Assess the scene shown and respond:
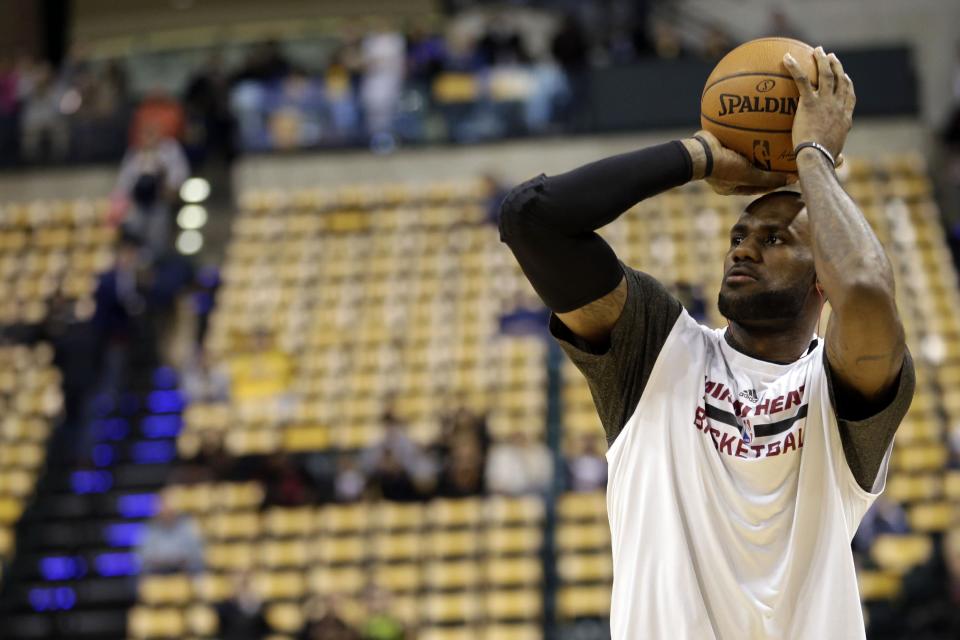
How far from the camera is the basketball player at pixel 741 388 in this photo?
254 cm

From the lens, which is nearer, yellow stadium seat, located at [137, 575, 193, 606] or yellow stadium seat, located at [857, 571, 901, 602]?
yellow stadium seat, located at [857, 571, 901, 602]

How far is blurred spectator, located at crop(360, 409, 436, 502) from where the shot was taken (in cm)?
1148

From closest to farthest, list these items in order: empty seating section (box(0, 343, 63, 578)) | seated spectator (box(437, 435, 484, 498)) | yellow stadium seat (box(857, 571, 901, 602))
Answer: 1. yellow stadium seat (box(857, 571, 901, 602))
2. seated spectator (box(437, 435, 484, 498))
3. empty seating section (box(0, 343, 63, 578))

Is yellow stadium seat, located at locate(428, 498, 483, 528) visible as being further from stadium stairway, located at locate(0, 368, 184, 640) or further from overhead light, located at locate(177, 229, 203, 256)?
overhead light, located at locate(177, 229, 203, 256)

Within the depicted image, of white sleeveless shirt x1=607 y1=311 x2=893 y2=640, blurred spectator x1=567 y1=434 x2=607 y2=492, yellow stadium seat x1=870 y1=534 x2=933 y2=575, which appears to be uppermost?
blurred spectator x1=567 y1=434 x2=607 y2=492

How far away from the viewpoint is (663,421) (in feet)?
8.83

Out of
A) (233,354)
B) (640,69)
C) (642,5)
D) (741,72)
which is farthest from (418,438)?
(741,72)

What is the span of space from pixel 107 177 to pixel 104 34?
17.2 feet

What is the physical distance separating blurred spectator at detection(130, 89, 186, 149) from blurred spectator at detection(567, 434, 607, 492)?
7112mm

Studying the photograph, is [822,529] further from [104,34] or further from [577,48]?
[104,34]

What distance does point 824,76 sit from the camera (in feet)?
8.97

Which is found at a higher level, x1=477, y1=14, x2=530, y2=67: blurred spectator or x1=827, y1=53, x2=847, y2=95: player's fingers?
x1=477, y1=14, x2=530, y2=67: blurred spectator

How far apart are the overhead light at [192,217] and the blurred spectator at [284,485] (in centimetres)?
461

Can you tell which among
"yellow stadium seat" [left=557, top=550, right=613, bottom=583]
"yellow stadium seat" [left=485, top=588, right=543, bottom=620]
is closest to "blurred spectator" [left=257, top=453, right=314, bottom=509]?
"yellow stadium seat" [left=485, top=588, right=543, bottom=620]
